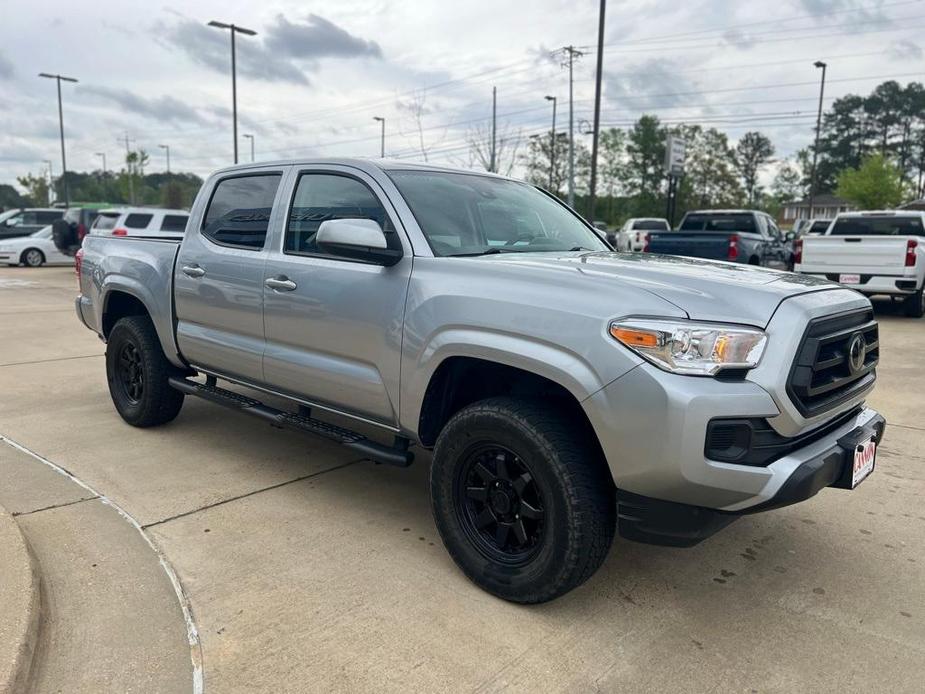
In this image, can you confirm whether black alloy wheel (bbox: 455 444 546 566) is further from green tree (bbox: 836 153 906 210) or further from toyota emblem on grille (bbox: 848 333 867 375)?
green tree (bbox: 836 153 906 210)

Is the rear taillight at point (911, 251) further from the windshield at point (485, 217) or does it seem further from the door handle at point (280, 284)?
the door handle at point (280, 284)

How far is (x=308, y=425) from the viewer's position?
3.91 meters

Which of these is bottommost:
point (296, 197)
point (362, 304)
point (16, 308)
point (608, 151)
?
point (16, 308)

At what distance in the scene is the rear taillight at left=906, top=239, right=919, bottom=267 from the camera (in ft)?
36.5

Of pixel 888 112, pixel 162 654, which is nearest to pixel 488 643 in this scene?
pixel 162 654

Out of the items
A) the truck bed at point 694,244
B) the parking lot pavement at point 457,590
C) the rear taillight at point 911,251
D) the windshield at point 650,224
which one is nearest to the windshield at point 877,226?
the rear taillight at point 911,251

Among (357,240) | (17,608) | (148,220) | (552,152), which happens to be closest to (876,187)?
(552,152)

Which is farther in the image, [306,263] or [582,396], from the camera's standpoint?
[306,263]

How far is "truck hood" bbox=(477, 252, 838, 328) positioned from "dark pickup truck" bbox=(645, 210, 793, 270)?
909 cm

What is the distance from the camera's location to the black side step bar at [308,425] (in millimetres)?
3467

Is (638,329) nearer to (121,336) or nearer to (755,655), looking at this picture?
(755,655)

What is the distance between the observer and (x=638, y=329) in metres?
2.53

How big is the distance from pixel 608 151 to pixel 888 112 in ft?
111

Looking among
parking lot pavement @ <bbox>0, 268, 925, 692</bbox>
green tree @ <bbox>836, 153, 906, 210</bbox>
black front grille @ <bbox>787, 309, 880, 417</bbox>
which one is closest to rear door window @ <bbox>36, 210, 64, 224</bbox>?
parking lot pavement @ <bbox>0, 268, 925, 692</bbox>
